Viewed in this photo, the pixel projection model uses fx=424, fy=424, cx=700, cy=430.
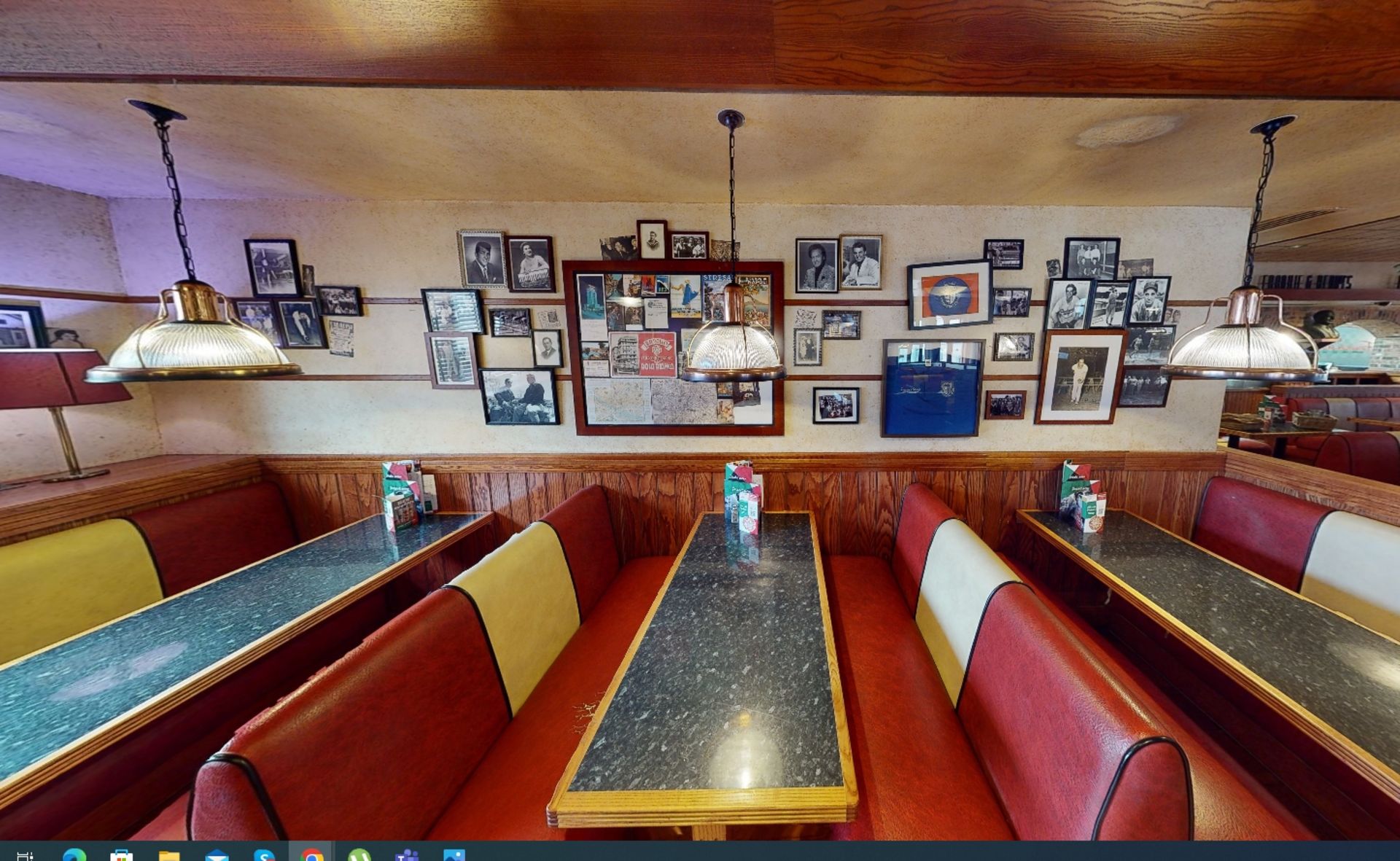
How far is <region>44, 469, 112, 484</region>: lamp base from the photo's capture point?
1.91 metres

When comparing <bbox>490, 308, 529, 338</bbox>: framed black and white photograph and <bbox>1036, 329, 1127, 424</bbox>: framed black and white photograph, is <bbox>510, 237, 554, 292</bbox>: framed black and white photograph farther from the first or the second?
<bbox>1036, 329, 1127, 424</bbox>: framed black and white photograph

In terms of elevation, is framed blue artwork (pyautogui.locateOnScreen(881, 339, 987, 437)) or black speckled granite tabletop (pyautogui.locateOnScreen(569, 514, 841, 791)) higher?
framed blue artwork (pyautogui.locateOnScreen(881, 339, 987, 437))

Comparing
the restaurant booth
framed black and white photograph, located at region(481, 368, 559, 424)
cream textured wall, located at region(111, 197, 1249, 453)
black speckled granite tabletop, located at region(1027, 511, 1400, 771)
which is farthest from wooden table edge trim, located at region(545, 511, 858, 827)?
framed black and white photograph, located at region(481, 368, 559, 424)

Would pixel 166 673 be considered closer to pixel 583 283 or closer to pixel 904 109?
pixel 583 283

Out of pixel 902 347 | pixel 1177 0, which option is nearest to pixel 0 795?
pixel 1177 0

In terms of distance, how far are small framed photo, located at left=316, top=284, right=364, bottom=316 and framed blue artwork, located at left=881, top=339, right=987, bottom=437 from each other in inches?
111

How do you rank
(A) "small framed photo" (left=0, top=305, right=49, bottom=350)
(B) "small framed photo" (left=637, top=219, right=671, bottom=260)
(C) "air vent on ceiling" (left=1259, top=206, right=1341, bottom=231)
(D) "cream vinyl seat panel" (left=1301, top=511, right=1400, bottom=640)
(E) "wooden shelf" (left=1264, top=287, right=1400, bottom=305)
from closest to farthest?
(D) "cream vinyl seat panel" (left=1301, top=511, right=1400, bottom=640), (A) "small framed photo" (left=0, top=305, right=49, bottom=350), (B) "small framed photo" (left=637, top=219, right=671, bottom=260), (C) "air vent on ceiling" (left=1259, top=206, right=1341, bottom=231), (E) "wooden shelf" (left=1264, top=287, right=1400, bottom=305)

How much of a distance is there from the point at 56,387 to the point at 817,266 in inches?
134

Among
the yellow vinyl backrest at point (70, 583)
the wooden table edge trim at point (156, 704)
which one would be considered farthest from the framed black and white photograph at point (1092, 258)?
the yellow vinyl backrest at point (70, 583)

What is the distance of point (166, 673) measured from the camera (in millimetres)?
1161

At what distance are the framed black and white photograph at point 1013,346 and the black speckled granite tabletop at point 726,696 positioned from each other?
5.30 ft

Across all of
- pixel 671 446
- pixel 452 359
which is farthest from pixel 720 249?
pixel 452 359

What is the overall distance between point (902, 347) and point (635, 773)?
7.10 feet

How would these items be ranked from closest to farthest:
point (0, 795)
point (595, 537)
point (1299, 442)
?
1. point (0, 795)
2. point (595, 537)
3. point (1299, 442)
